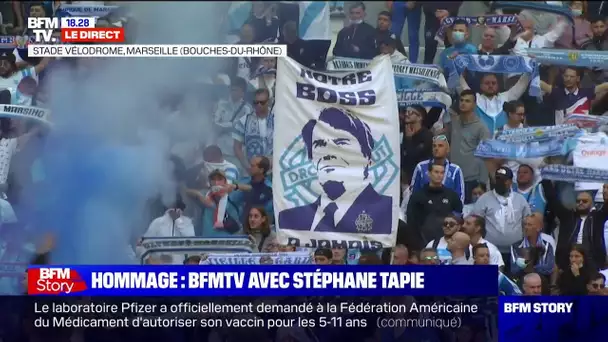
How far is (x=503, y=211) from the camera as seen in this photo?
629 cm

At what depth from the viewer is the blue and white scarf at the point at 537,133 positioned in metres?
6.34

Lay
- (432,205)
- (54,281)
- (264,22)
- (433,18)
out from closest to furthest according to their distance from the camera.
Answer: (54,281) < (432,205) < (264,22) < (433,18)

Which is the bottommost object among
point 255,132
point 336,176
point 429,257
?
point 429,257

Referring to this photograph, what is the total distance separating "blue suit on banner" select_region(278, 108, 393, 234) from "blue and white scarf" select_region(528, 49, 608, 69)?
127 cm

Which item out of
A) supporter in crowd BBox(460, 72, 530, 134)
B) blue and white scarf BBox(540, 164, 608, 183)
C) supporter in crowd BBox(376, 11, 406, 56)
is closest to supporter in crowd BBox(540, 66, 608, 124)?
supporter in crowd BBox(460, 72, 530, 134)

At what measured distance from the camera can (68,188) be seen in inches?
242

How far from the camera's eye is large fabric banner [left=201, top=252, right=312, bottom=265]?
5.97m

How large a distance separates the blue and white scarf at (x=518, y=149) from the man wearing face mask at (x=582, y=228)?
11.1 inches

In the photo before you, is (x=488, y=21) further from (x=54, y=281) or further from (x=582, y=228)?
(x=54, y=281)

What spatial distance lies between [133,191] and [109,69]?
0.67m

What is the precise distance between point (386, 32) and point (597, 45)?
1.20 m

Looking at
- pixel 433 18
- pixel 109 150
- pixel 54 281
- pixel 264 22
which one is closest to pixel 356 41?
pixel 264 22

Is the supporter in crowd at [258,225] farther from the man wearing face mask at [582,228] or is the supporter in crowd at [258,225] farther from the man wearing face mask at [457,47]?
the man wearing face mask at [582,228]

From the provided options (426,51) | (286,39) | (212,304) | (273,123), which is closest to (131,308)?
(212,304)
